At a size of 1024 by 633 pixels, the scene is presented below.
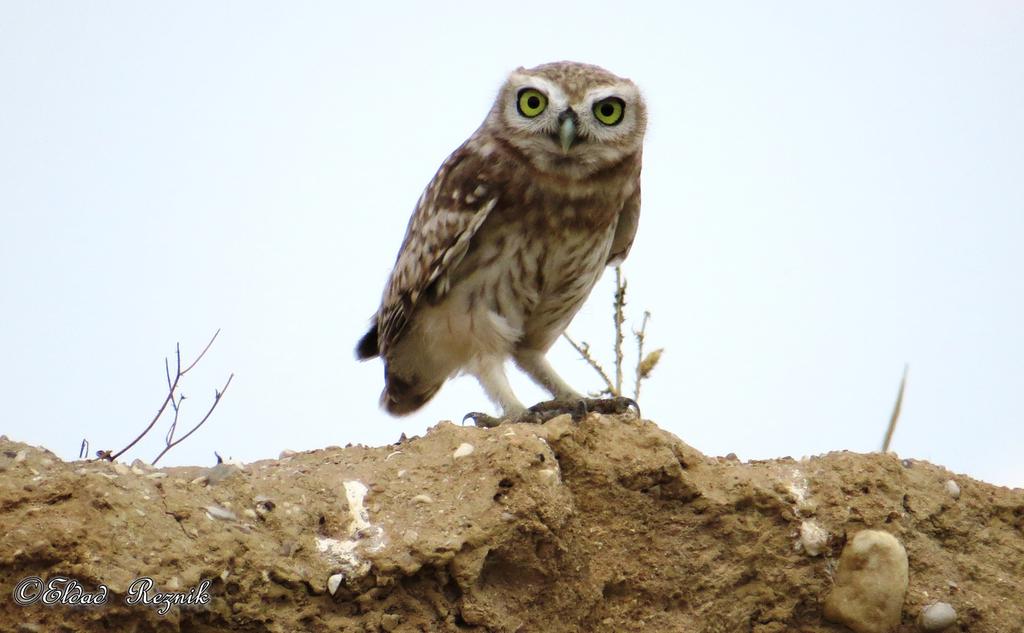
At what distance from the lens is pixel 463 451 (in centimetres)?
395

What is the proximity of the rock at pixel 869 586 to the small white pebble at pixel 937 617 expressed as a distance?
80mm

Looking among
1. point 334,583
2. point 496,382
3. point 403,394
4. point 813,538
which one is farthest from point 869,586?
point 403,394

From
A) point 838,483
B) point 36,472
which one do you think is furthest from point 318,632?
point 838,483

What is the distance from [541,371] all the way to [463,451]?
5.88 ft

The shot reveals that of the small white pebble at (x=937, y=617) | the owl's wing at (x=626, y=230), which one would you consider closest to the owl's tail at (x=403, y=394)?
the owl's wing at (x=626, y=230)

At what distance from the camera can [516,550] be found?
3730 millimetres

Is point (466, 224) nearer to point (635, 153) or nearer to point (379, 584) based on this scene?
point (635, 153)

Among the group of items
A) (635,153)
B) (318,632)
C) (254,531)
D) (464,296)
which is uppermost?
(635,153)

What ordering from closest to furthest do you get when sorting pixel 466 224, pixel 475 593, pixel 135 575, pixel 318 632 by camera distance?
pixel 135 575
pixel 318 632
pixel 475 593
pixel 466 224

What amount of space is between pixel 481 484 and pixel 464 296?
5.44ft

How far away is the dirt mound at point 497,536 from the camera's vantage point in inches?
128

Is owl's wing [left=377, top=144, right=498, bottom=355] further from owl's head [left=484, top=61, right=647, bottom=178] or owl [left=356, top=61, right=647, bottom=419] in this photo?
owl's head [left=484, top=61, right=647, bottom=178]

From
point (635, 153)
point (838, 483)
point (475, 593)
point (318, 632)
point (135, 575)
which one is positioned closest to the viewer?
point (135, 575)

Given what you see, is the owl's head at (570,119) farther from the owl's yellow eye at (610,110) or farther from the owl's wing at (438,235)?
the owl's wing at (438,235)
